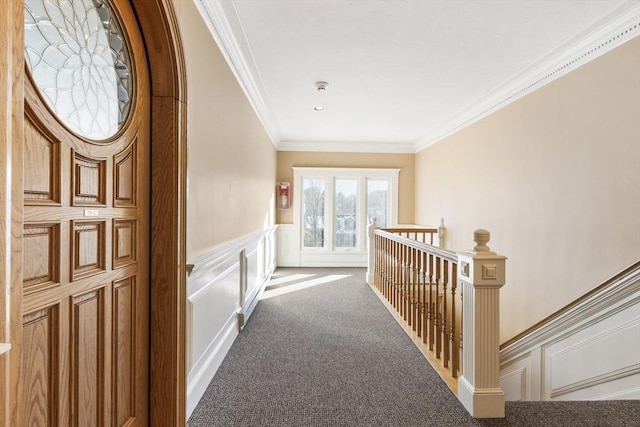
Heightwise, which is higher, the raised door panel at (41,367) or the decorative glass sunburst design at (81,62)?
the decorative glass sunburst design at (81,62)

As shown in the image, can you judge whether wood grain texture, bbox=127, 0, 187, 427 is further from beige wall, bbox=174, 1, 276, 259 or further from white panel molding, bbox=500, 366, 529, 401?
white panel molding, bbox=500, 366, 529, 401

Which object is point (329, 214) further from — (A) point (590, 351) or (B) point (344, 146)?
(A) point (590, 351)

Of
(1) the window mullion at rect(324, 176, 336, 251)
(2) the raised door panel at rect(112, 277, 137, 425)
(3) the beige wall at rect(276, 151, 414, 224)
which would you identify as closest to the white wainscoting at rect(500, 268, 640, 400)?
(2) the raised door panel at rect(112, 277, 137, 425)

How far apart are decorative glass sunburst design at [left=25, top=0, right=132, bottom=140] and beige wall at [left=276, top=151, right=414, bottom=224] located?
18.2 ft

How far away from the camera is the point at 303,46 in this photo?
2.93m

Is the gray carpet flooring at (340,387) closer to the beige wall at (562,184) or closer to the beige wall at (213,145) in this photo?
Result: the beige wall at (213,145)

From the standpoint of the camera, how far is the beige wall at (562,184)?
249 cm

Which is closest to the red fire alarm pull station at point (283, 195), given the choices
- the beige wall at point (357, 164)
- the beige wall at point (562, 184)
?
the beige wall at point (357, 164)

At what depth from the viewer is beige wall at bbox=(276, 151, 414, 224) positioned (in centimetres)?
→ 700

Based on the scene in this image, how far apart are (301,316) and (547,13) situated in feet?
10.9

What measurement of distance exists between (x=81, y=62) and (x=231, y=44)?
1738mm

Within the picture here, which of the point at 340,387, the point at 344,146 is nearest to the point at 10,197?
the point at 340,387

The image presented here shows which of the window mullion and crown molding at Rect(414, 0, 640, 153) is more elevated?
crown molding at Rect(414, 0, 640, 153)

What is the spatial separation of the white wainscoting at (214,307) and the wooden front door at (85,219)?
0.33 m
